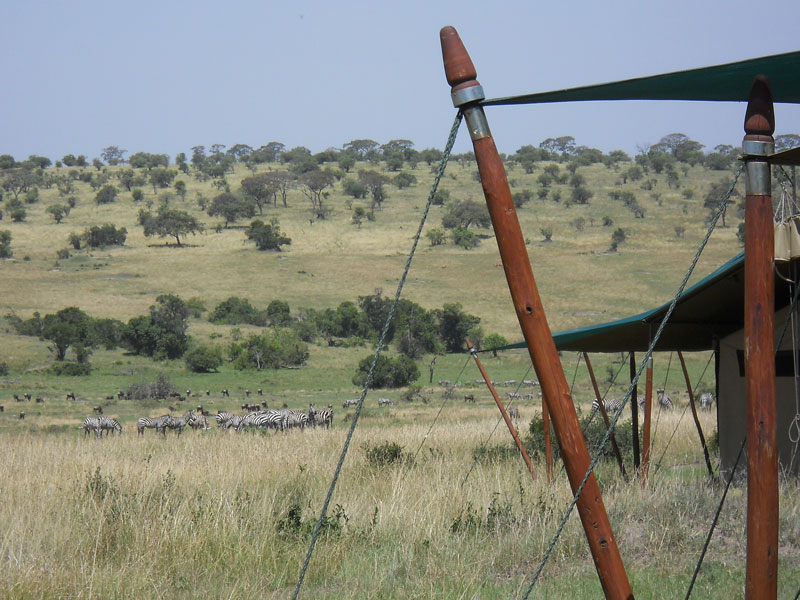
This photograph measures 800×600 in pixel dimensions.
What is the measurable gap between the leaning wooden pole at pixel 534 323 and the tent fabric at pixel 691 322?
561 cm

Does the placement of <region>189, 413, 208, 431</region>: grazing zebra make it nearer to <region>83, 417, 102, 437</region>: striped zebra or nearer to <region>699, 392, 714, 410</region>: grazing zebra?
<region>83, 417, 102, 437</region>: striped zebra

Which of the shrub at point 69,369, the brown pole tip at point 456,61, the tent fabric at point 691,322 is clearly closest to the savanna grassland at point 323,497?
the shrub at point 69,369

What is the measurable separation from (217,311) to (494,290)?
1983 cm

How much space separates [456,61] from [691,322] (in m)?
8.71

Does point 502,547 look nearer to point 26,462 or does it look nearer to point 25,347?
point 26,462

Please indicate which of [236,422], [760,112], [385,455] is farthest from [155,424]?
[760,112]

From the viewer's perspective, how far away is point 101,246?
71125 mm

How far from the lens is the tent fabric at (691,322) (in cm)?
950

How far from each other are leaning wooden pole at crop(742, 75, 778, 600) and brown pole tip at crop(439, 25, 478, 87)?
4.65 feet

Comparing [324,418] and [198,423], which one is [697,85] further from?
[198,423]

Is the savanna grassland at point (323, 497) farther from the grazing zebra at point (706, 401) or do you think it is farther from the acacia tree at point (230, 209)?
the acacia tree at point (230, 209)

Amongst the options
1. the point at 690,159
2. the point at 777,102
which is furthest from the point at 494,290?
the point at 690,159

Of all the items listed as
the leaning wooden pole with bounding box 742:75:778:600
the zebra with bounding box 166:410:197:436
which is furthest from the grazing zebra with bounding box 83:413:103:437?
the leaning wooden pole with bounding box 742:75:778:600

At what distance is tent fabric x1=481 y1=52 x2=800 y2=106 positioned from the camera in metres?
3.82
